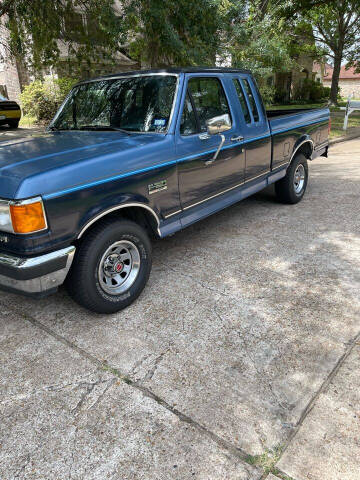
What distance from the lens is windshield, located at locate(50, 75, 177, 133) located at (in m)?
3.73

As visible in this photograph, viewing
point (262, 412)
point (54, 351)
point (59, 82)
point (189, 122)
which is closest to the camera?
point (262, 412)

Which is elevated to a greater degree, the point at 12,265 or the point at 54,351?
the point at 12,265

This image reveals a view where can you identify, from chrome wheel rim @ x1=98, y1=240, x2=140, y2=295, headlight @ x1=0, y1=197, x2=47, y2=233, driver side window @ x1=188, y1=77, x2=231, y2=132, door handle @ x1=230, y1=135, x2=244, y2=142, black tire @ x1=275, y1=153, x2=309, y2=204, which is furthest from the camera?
black tire @ x1=275, y1=153, x2=309, y2=204

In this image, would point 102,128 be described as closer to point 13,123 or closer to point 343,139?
point 343,139

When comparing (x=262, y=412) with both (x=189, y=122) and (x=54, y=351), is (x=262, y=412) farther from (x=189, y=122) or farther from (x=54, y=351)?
(x=189, y=122)

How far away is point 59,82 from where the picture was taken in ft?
53.8

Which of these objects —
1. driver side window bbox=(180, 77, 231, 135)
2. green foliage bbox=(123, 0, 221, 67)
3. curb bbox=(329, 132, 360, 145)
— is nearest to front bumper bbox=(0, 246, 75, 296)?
driver side window bbox=(180, 77, 231, 135)

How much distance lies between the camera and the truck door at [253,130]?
4711 mm

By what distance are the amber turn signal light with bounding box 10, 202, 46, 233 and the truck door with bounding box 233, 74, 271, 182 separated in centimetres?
285

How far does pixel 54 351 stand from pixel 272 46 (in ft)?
40.4

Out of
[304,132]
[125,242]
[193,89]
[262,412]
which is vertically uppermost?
[193,89]

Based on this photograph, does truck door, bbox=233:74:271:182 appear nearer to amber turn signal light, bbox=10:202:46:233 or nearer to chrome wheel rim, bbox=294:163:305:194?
chrome wheel rim, bbox=294:163:305:194

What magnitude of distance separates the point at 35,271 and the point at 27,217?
1.26 feet

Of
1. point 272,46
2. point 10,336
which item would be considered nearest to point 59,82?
point 272,46
